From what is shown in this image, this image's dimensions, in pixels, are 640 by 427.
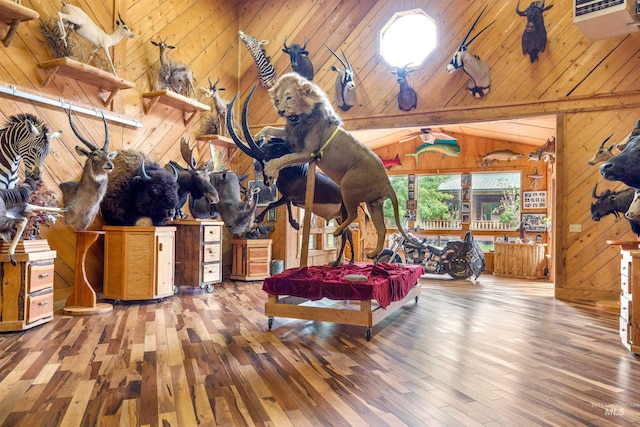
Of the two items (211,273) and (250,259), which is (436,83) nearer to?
(250,259)

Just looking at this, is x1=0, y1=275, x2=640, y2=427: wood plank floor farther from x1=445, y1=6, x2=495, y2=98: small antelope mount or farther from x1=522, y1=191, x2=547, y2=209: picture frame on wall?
x1=522, y1=191, x2=547, y2=209: picture frame on wall

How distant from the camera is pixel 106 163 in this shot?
403 cm

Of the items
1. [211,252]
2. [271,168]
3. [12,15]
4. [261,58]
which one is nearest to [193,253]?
[211,252]

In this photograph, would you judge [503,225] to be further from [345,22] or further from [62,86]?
[62,86]

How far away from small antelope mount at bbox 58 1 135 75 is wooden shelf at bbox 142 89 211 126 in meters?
0.58

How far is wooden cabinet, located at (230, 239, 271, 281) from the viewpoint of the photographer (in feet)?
22.4

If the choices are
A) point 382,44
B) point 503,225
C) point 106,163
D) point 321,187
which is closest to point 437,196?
point 503,225

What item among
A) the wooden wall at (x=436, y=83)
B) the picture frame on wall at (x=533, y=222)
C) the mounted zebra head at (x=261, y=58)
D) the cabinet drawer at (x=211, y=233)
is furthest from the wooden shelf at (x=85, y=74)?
the picture frame on wall at (x=533, y=222)

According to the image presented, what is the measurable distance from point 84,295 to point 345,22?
579 centimetres

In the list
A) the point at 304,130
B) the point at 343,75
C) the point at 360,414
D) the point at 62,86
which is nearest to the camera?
the point at 360,414

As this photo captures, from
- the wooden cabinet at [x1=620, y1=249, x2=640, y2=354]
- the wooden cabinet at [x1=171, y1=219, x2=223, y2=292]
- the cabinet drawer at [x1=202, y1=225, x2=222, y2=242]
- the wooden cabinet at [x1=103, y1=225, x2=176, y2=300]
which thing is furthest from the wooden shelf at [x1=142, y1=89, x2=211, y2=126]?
the wooden cabinet at [x1=620, y1=249, x2=640, y2=354]

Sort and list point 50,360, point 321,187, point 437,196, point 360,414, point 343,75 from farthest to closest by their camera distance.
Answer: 1. point 437,196
2. point 343,75
3. point 321,187
4. point 50,360
5. point 360,414

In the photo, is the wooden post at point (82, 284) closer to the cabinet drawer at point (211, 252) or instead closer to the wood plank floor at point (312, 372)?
the wood plank floor at point (312, 372)

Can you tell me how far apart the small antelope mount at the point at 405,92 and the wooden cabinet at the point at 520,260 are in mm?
3911
